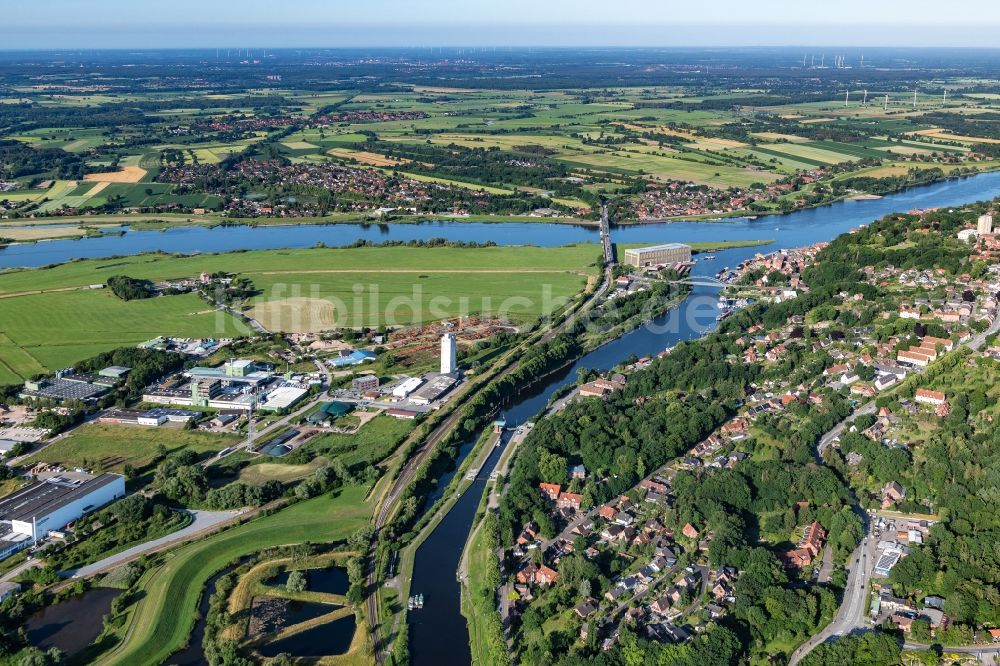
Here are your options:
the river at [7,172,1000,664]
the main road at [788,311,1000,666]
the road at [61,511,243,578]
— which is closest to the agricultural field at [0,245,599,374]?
the river at [7,172,1000,664]

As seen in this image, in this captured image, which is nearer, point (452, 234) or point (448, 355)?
point (448, 355)

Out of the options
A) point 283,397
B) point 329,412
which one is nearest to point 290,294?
point 283,397

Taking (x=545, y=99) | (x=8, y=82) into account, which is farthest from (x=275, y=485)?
(x=8, y=82)

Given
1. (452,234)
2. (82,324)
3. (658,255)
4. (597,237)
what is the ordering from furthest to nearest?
(452,234), (597,237), (658,255), (82,324)

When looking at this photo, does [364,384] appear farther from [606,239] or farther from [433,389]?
[606,239]

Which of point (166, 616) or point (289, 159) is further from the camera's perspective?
point (289, 159)

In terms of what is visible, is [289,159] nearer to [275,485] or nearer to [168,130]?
[168,130]
